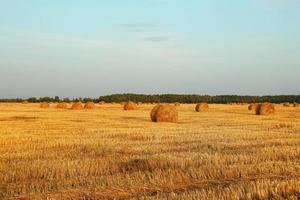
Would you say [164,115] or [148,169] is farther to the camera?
[164,115]

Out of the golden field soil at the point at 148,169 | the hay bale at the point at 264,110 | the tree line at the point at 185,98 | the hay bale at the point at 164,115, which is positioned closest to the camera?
the golden field soil at the point at 148,169

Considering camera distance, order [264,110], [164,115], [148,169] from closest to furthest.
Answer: [148,169] < [164,115] < [264,110]

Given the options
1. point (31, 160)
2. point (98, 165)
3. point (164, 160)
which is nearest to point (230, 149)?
point (164, 160)

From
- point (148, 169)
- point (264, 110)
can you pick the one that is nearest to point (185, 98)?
point (264, 110)

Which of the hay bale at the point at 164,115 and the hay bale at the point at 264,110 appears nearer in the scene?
the hay bale at the point at 164,115

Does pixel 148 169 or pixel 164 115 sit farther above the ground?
pixel 164 115

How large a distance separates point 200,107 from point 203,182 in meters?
40.6

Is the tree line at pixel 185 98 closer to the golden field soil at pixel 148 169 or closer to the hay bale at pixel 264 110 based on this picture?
the hay bale at pixel 264 110

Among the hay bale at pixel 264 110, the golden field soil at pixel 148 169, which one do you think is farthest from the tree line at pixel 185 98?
the golden field soil at pixel 148 169

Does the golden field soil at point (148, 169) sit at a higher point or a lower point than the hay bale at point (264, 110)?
lower

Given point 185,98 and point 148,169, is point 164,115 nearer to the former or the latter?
point 148,169

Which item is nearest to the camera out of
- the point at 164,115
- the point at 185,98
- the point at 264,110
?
the point at 164,115

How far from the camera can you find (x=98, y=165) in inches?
418

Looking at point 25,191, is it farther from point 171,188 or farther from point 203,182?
point 203,182
